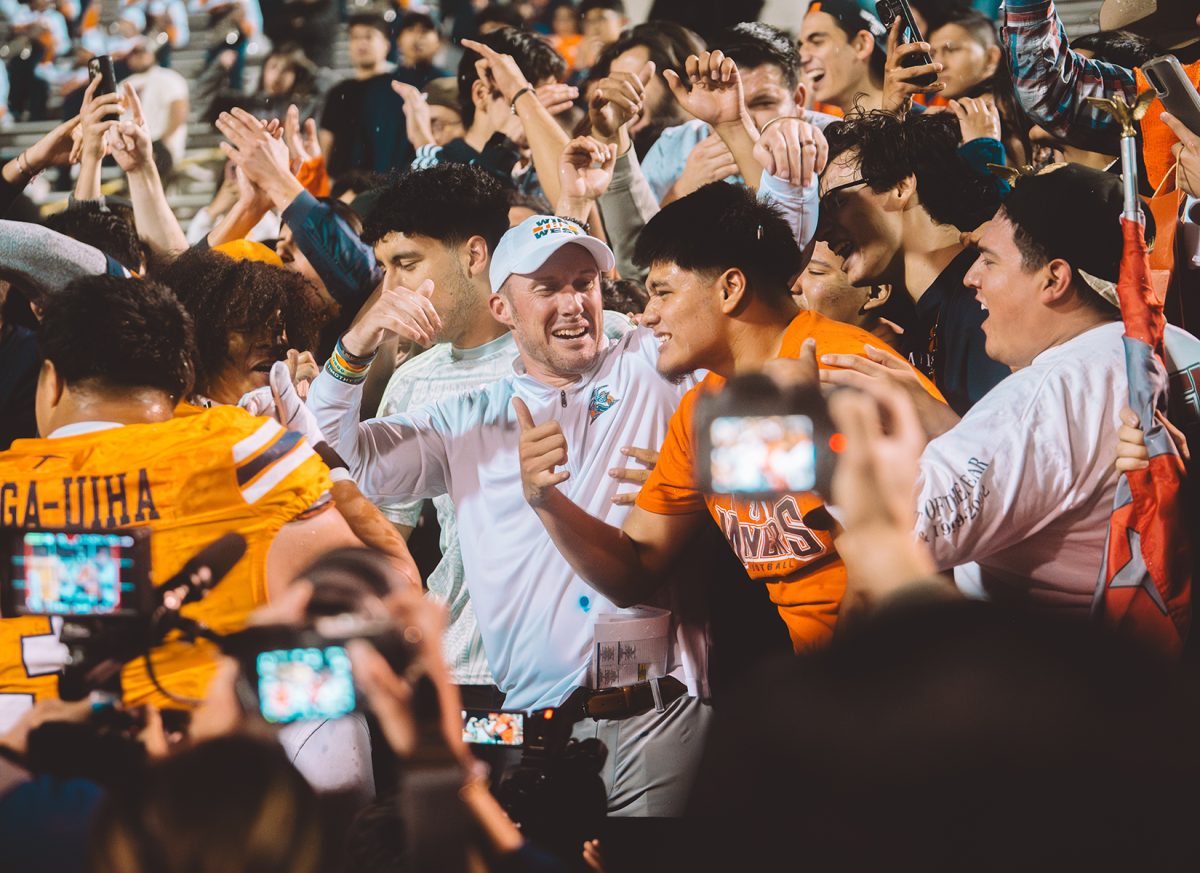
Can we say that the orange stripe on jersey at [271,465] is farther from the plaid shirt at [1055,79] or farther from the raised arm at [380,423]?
the plaid shirt at [1055,79]

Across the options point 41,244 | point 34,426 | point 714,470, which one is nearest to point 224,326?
point 41,244

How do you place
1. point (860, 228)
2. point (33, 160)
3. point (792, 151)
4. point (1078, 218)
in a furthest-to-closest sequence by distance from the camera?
point (33, 160), point (860, 228), point (792, 151), point (1078, 218)

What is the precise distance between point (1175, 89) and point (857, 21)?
5.82 ft

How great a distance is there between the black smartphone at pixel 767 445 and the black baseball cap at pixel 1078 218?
1.07 metres

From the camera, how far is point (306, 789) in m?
1.86

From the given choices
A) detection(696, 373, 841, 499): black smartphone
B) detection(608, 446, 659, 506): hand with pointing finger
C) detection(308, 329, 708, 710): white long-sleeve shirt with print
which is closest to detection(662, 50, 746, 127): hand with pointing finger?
detection(308, 329, 708, 710): white long-sleeve shirt with print

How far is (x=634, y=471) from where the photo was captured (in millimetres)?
3387

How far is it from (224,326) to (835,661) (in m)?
2.75

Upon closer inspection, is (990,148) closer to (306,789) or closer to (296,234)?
(296,234)

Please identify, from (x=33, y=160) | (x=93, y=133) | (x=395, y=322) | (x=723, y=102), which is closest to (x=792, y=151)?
(x=723, y=102)

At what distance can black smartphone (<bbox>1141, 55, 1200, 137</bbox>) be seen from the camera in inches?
120

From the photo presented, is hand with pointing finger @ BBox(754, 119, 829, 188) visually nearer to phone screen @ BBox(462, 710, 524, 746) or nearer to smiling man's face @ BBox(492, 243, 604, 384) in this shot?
smiling man's face @ BBox(492, 243, 604, 384)

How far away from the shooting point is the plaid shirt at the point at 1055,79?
3.43m

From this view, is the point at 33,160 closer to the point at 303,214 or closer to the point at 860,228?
the point at 303,214
